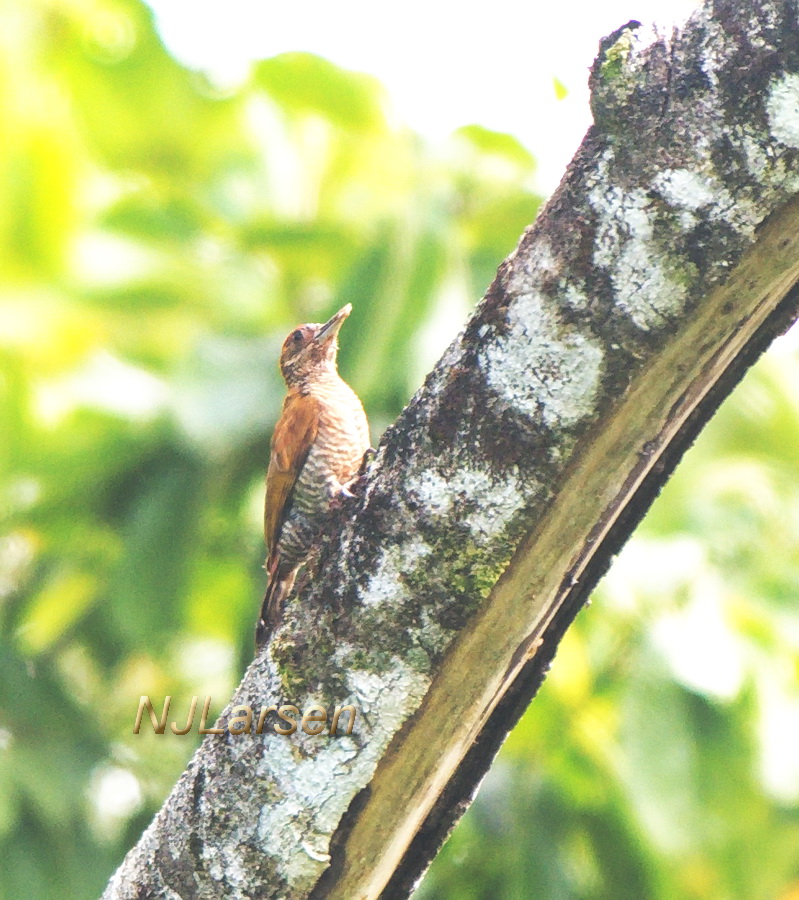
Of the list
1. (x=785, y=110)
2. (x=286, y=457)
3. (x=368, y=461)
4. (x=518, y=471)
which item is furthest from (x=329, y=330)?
(x=785, y=110)

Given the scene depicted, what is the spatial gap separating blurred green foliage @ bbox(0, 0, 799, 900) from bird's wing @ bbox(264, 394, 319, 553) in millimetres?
545

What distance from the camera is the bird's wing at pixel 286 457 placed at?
3.69m

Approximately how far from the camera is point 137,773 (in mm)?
4965

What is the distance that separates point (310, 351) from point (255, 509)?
1.45 metres

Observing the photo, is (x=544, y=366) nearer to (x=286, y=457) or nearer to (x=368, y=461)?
(x=368, y=461)

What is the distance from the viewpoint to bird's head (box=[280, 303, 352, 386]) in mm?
4168

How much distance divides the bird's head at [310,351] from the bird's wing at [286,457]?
Answer: 1.18 feet

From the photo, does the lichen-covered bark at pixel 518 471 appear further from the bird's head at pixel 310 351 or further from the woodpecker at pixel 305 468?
the bird's head at pixel 310 351

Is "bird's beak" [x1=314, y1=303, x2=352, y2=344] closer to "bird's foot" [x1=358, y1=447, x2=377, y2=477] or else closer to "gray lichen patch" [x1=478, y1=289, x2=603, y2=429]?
"bird's foot" [x1=358, y1=447, x2=377, y2=477]

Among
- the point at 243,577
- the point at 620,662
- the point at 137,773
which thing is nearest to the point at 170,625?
the point at 137,773

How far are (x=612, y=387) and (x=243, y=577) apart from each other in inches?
162

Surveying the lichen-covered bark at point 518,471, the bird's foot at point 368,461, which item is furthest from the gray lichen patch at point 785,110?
the bird's foot at point 368,461

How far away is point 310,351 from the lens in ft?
13.8

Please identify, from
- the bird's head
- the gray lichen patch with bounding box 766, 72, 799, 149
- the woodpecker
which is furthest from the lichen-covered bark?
the bird's head
